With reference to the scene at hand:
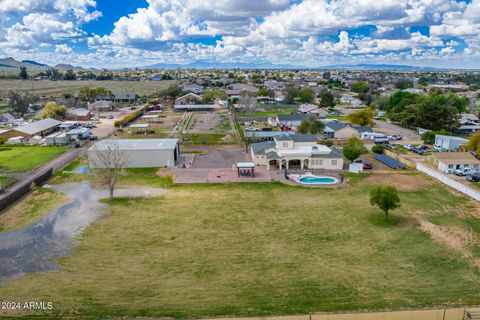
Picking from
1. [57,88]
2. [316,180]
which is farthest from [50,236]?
[57,88]

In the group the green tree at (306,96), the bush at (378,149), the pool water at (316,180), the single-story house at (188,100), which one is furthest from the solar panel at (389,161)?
the single-story house at (188,100)

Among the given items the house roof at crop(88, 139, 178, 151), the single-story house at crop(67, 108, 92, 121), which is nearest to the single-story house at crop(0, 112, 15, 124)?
the single-story house at crop(67, 108, 92, 121)

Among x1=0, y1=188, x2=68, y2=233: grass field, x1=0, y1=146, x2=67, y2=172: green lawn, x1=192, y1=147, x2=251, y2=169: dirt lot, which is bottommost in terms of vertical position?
x1=0, y1=188, x2=68, y2=233: grass field

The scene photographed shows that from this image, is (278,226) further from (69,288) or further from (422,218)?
(69,288)

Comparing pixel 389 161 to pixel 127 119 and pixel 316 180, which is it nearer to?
pixel 316 180

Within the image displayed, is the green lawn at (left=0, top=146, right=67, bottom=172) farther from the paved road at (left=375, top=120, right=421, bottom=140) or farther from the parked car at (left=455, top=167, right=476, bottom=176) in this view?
the paved road at (left=375, top=120, right=421, bottom=140)
